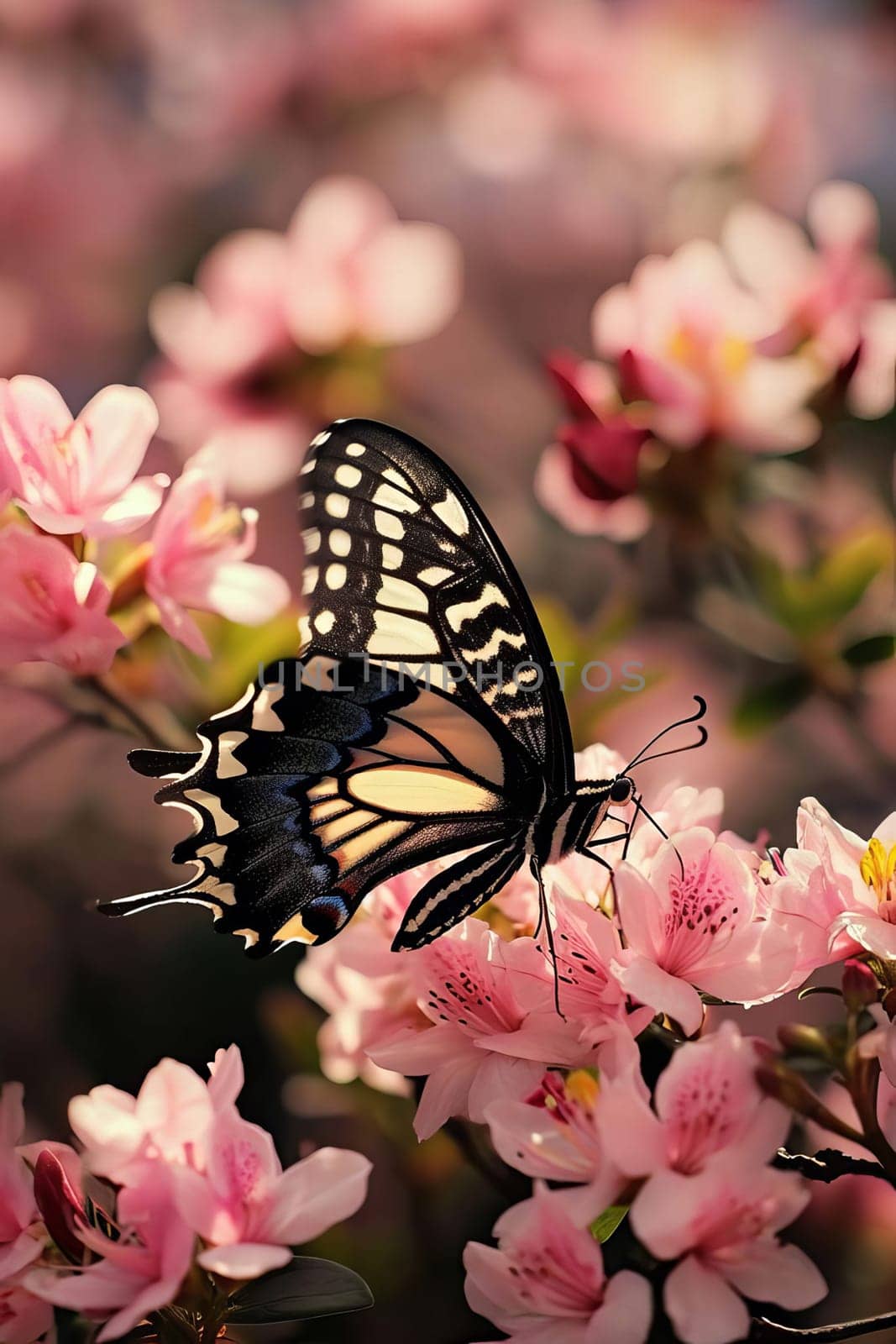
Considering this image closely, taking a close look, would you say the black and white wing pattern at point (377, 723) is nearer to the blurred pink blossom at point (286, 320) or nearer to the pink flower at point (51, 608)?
the pink flower at point (51, 608)

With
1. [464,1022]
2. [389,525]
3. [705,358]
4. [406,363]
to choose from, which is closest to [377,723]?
[389,525]

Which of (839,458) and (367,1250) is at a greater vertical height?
(839,458)

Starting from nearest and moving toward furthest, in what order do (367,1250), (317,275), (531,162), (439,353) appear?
(367,1250) < (317,275) < (439,353) < (531,162)

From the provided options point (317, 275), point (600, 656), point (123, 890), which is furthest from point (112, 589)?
point (123, 890)

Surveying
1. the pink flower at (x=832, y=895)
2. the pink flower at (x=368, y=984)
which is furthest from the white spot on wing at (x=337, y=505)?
the pink flower at (x=832, y=895)

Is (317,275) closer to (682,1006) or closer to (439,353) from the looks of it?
(439,353)

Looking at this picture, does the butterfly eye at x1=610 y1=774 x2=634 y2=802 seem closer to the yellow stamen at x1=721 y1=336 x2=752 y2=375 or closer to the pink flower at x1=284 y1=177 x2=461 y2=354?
the yellow stamen at x1=721 y1=336 x2=752 y2=375

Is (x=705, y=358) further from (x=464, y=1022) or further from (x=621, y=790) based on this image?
(x=464, y=1022)
